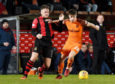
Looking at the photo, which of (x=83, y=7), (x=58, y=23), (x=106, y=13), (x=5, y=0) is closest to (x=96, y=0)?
(x=83, y=7)

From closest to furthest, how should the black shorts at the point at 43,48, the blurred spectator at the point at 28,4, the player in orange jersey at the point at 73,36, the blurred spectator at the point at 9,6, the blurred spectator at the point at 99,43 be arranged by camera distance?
the black shorts at the point at 43,48 → the player in orange jersey at the point at 73,36 → the blurred spectator at the point at 99,43 → the blurred spectator at the point at 28,4 → the blurred spectator at the point at 9,6

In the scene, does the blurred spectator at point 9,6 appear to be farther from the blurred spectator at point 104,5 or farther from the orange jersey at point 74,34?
the orange jersey at point 74,34

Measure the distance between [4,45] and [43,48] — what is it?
354 centimetres

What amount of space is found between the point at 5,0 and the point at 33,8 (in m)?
1.48

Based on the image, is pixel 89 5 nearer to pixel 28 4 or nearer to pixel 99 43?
pixel 28 4

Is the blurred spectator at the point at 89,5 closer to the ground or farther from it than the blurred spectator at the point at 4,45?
farther from it

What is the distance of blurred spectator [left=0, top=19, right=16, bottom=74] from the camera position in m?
14.9

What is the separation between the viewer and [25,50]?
17.7 meters

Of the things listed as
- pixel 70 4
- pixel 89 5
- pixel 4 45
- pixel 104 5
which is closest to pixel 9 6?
pixel 70 4

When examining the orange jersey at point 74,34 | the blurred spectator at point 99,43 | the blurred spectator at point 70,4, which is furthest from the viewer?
the blurred spectator at point 70,4

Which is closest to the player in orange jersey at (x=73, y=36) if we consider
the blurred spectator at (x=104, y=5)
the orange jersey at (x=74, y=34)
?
the orange jersey at (x=74, y=34)

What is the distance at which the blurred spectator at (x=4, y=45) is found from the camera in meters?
14.9

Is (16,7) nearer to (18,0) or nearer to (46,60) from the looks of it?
(18,0)

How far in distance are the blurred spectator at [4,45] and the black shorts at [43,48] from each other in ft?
11.3
